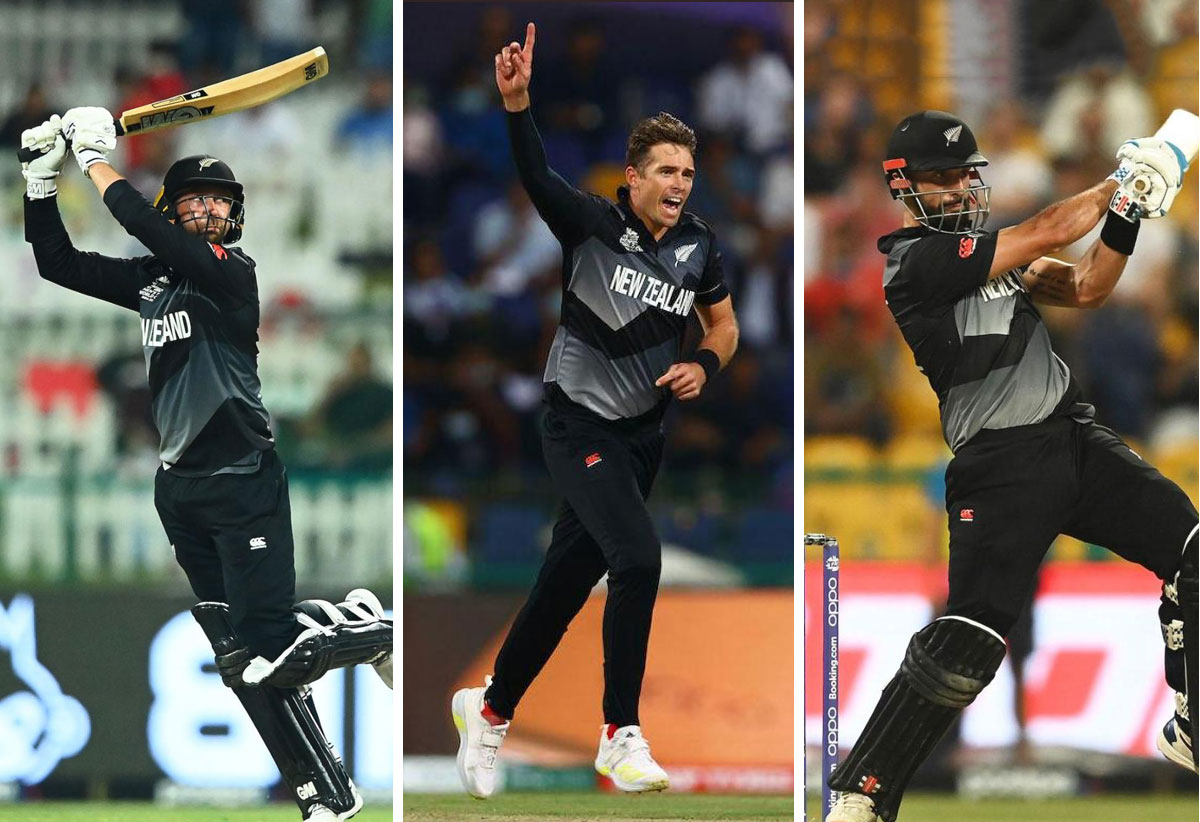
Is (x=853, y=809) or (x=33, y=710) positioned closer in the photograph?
(x=853, y=809)

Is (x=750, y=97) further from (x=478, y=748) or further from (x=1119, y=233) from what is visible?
(x=478, y=748)

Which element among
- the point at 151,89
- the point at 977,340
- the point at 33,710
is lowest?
the point at 33,710

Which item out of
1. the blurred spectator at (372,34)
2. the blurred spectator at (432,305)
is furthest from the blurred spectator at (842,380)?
the blurred spectator at (372,34)

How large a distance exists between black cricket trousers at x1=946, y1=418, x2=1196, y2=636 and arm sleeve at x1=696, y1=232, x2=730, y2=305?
84 cm

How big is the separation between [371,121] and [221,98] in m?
1.47

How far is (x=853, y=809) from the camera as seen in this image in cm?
413

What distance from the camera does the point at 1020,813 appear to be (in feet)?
20.1

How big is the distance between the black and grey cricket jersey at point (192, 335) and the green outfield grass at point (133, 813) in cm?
149

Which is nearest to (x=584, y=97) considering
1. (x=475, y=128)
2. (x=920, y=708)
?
(x=475, y=128)

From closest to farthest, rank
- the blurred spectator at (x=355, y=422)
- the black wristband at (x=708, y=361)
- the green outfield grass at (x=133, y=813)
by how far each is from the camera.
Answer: the black wristband at (x=708, y=361), the green outfield grass at (x=133, y=813), the blurred spectator at (x=355, y=422)

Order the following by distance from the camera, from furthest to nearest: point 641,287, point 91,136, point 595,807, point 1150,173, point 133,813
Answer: point 133,813
point 595,807
point 91,136
point 641,287
point 1150,173

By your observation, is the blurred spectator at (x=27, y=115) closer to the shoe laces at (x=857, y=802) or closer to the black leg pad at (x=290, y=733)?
the black leg pad at (x=290, y=733)

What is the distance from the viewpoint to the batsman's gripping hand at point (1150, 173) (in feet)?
13.4

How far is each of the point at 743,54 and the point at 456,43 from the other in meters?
1.18
